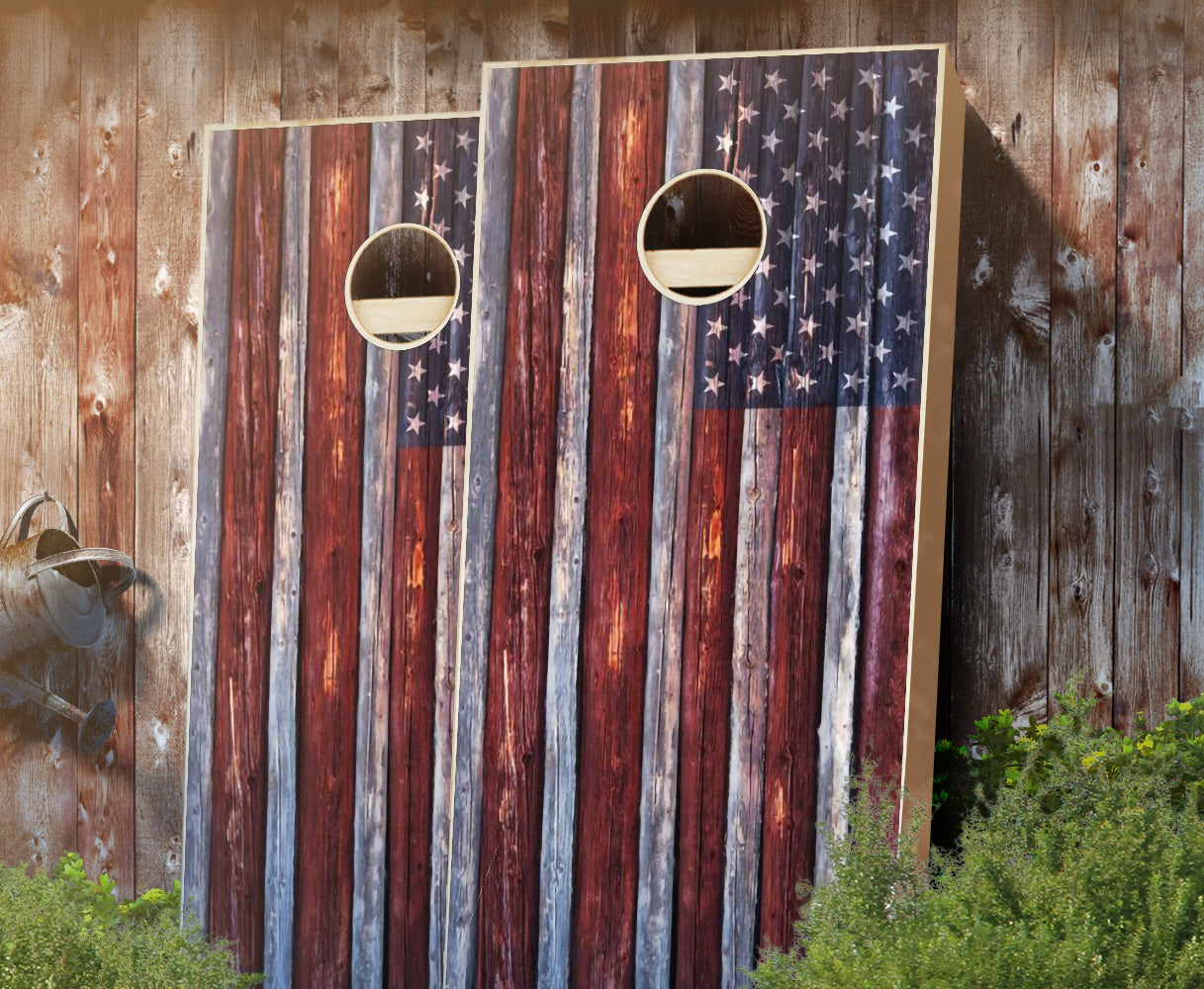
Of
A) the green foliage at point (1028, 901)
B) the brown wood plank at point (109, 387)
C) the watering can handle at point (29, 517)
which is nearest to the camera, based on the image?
the green foliage at point (1028, 901)

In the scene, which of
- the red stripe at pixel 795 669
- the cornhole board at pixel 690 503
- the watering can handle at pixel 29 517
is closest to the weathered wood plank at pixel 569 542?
the cornhole board at pixel 690 503

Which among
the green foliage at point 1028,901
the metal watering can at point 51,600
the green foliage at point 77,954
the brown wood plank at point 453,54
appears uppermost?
the brown wood plank at point 453,54

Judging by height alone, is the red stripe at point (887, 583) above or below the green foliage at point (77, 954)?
above

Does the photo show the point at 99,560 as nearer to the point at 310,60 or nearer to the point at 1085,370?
the point at 310,60

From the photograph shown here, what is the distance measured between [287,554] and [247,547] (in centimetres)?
11

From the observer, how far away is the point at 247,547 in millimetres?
2701

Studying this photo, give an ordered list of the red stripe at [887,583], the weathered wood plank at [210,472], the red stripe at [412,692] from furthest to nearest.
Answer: the weathered wood plank at [210,472] < the red stripe at [412,692] < the red stripe at [887,583]

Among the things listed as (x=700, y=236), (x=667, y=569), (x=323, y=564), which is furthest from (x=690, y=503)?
(x=323, y=564)

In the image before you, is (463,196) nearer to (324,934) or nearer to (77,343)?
(77,343)

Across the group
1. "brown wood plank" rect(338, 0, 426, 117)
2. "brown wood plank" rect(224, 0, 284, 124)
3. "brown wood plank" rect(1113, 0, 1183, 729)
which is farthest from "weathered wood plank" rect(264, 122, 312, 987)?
"brown wood plank" rect(1113, 0, 1183, 729)

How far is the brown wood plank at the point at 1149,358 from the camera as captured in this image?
108 inches

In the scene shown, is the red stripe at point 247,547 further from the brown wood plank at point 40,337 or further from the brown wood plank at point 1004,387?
the brown wood plank at point 1004,387

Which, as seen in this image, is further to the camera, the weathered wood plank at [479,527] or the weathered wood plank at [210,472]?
the weathered wood plank at [210,472]

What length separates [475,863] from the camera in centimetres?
247
